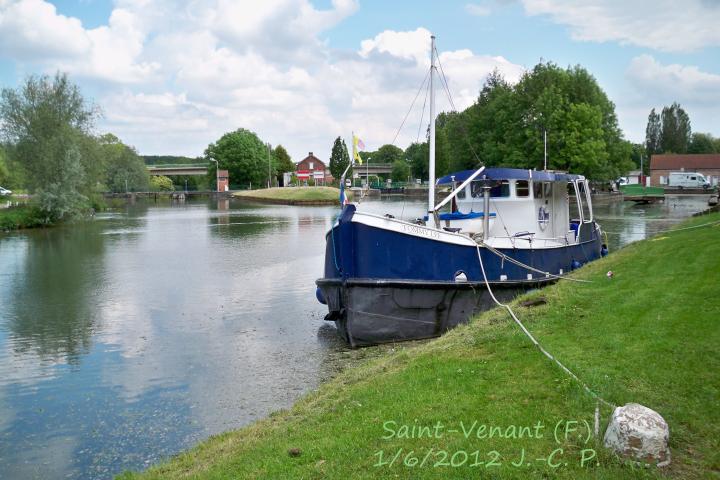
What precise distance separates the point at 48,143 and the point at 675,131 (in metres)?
123

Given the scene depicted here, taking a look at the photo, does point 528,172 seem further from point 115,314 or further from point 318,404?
point 115,314

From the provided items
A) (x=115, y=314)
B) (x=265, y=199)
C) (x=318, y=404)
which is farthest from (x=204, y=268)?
(x=265, y=199)

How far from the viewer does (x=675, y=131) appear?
5012 inches

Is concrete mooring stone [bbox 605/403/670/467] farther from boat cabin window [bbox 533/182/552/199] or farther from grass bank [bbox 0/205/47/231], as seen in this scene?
grass bank [bbox 0/205/47/231]

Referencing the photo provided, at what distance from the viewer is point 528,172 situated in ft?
55.5

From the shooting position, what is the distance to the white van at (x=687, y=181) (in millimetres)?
88938

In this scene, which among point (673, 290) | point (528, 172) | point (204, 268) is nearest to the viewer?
point (673, 290)

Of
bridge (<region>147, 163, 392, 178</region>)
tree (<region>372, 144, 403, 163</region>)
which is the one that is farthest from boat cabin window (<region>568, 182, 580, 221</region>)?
tree (<region>372, 144, 403, 163</region>)

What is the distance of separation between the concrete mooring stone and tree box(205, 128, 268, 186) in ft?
398

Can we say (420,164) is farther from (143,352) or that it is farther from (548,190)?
(143,352)

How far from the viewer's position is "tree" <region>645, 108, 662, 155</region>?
5113 inches

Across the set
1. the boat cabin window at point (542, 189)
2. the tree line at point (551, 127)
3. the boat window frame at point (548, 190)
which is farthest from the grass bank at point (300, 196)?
the boat cabin window at point (542, 189)

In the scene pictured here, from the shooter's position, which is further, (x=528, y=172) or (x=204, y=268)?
(x=204, y=268)

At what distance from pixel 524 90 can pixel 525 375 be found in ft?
201
